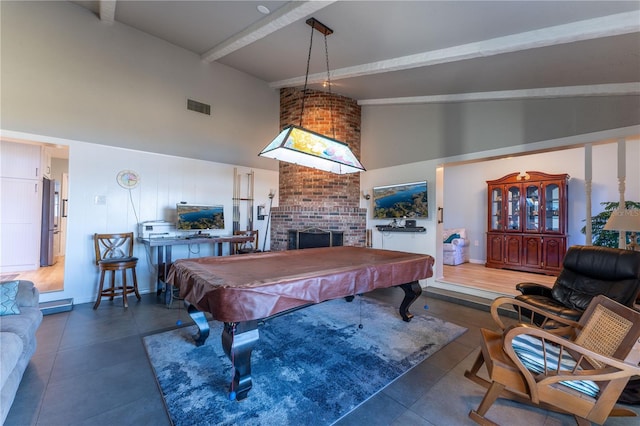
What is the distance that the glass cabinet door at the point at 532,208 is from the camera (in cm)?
567

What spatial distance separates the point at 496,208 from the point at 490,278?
2070 millimetres


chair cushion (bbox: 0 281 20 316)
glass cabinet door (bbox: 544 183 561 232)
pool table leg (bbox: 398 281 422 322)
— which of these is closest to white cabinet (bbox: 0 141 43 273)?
chair cushion (bbox: 0 281 20 316)

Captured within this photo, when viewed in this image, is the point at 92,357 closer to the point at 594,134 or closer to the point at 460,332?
the point at 460,332

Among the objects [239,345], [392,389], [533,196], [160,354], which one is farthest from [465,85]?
[160,354]

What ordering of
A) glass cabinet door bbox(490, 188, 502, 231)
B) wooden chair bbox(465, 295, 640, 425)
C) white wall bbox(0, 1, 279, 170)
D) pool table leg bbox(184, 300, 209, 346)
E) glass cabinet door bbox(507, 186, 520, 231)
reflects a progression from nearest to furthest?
1. wooden chair bbox(465, 295, 640, 425)
2. pool table leg bbox(184, 300, 209, 346)
3. white wall bbox(0, 1, 279, 170)
4. glass cabinet door bbox(507, 186, 520, 231)
5. glass cabinet door bbox(490, 188, 502, 231)

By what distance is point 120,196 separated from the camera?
13.6 ft

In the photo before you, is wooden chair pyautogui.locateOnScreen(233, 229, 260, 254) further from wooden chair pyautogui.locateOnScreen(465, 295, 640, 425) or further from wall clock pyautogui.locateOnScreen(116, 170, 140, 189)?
wooden chair pyautogui.locateOnScreen(465, 295, 640, 425)

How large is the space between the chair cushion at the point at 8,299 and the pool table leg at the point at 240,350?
1.71 meters

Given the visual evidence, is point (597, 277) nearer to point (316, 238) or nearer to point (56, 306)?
point (316, 238)

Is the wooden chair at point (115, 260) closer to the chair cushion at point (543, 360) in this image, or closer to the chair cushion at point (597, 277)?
the chair cushion at point (543, 360)

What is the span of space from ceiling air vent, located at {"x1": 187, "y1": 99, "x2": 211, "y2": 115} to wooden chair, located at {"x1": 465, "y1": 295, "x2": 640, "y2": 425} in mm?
→ 5460

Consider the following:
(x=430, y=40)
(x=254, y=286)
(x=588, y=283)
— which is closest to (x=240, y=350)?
(x=254, y=286)

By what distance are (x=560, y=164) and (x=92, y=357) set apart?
8321mm

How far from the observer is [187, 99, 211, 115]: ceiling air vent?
4.92 metres
